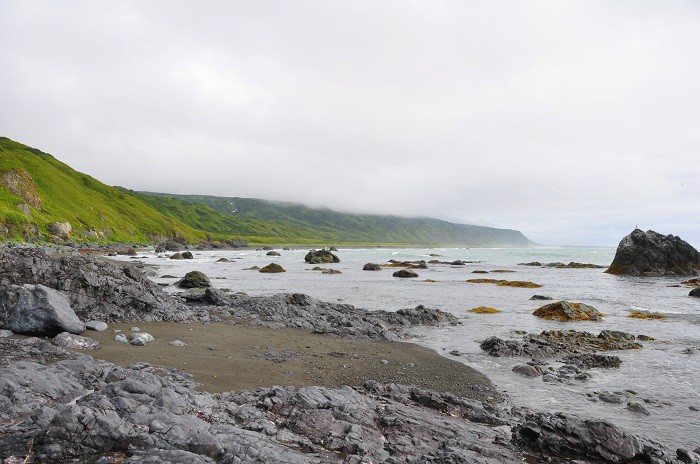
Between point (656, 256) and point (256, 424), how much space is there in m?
91.2

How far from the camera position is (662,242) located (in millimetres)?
75938

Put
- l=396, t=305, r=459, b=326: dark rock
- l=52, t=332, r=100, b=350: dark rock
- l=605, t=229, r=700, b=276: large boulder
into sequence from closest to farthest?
l=52, t=332, r=100, b=350: dark rock → l=396, t=305, r=459, b=326: dark rock → l=605, t=229, r=700, b=276: large boulder

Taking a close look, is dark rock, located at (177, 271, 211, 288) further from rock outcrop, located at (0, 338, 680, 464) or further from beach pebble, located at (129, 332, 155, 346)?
rock outcrop, located at (0, 338, 680, 464)

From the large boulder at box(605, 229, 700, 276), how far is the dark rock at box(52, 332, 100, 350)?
89.3m

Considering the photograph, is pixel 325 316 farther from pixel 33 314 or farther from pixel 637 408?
pixel 637 408

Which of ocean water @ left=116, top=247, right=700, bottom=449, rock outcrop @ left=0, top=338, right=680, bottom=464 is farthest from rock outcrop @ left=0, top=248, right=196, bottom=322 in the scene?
ocean water @ left=116, top=247, right=700, bottom=449

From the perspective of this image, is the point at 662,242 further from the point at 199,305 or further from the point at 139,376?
the point at 139,376

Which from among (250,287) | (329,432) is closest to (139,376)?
(329,432)

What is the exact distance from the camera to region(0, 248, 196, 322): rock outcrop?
19.6 metres

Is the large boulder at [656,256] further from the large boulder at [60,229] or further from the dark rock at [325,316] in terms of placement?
the large boulder at [60,229]

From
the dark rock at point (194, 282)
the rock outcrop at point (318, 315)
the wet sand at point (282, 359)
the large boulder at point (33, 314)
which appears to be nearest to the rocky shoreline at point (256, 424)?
the large boulder at point (33, 314)

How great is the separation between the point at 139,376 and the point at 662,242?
9488 centimetres

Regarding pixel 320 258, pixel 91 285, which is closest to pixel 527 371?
pixel 91 285

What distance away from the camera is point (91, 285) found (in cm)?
2058
